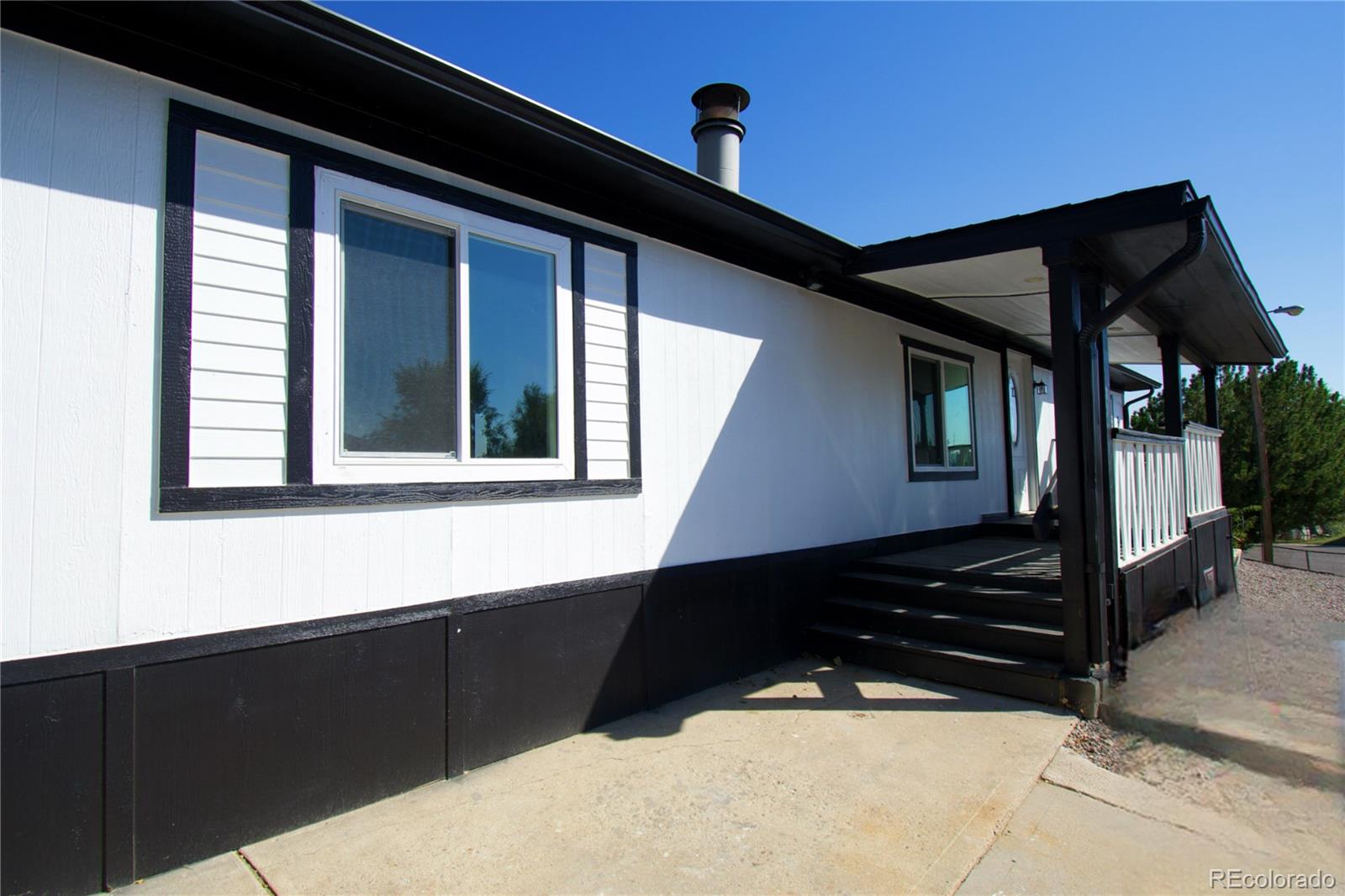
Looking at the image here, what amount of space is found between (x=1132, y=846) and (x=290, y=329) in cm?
386

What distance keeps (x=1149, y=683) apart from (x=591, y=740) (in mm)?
3510

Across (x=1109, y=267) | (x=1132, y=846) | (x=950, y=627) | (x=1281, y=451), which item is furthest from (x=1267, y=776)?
(x=1281, y=451)

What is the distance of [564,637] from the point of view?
3.81 m

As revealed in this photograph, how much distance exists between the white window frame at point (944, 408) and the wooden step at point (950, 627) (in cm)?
208

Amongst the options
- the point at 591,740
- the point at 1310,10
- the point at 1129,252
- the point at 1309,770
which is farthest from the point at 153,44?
the point at 1310,10

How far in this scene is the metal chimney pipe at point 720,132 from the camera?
6.09 metres

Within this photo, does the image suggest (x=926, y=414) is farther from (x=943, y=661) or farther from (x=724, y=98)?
(x=724, y=98)

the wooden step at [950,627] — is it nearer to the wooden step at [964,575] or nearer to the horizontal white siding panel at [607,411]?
the wooden step at [964,575]

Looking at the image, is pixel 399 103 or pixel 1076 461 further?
pixel 1076 461

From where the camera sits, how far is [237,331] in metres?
2.76

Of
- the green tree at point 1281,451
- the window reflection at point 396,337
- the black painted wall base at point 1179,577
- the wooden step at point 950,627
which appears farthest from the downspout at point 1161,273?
the green tree at point 1281,451

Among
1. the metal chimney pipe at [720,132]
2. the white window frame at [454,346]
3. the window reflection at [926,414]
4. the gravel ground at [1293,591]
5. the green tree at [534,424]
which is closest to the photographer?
the white window frame at [454,346]

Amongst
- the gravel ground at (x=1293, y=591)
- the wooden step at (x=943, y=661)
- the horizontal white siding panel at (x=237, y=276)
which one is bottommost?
the gravel ground at (x=1293, y=591)

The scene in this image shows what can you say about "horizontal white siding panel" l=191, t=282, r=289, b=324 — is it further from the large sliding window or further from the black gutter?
the large sliding window
